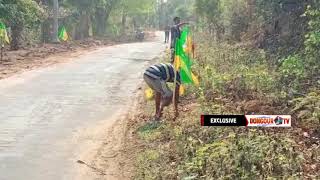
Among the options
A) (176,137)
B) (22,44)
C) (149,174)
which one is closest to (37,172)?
(149,174)

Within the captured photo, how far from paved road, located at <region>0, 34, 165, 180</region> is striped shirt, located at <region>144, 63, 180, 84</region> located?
1590 millimetres

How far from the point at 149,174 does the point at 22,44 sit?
20.9 m

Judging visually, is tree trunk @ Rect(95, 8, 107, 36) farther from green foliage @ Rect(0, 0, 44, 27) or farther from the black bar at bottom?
the black bar at bottom

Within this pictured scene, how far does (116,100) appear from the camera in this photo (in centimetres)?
1236

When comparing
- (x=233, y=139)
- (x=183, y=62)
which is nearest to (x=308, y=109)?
(x=233, y=139)

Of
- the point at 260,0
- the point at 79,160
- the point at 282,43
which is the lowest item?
the point at 79,160

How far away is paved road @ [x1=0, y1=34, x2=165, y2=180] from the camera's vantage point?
24.3 feet

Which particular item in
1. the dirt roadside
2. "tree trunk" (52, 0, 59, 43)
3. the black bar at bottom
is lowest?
the dirt roadside

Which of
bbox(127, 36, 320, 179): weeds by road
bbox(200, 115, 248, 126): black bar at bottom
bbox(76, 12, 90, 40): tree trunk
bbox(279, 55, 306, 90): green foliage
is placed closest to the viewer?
bbox(200, 115, 248, 126): black bar at bottom

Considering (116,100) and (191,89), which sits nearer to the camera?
(191,89)

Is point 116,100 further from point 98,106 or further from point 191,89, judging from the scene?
point 191,89

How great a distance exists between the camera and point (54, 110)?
1084 cm

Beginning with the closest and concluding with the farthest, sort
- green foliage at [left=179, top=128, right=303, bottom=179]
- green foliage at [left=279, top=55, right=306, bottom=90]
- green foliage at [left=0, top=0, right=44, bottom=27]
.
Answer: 1. green foliage at [left=179, top=128, right=303, bottom=179]
2. green foliage at [left=279, top=55, right=306, bottom=90]
3. green foliage at [left=0, top=0, right=44, bottom=27]

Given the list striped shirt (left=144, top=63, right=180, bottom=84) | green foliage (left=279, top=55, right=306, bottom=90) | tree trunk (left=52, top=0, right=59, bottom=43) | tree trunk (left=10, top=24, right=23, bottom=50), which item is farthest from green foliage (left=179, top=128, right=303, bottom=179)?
tree trunk (left=52, top=0, right=59, bottom=43)
